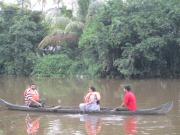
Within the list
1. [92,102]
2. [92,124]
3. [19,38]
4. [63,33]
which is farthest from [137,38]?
[92,124]

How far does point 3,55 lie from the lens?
41656mm

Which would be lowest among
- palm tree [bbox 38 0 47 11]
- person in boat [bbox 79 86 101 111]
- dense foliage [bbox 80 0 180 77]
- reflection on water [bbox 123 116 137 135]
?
reflection on water [bbox 123 116 137 135]

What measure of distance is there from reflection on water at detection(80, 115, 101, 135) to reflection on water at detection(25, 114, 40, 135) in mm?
1473

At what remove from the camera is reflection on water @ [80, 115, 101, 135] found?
12988 mm

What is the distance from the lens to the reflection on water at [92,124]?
1299 centimetres

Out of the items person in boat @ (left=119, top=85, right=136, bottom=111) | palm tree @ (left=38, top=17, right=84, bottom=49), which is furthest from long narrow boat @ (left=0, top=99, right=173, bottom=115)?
palm tree @ (left=38, top=17, right=84, bottom=49)

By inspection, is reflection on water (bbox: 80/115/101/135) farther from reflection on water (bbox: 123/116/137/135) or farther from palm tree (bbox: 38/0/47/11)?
palm tree (bbox: 38/0/47/11)

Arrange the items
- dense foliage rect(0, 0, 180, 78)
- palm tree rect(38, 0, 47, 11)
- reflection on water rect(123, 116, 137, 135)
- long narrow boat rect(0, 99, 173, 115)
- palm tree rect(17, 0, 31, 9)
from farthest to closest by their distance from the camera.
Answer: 1. palm tree rect(17, 0, 31, 9)
2. palm tree rect(38, 0, 47, 11)
3. dense foliage rect(0, 0, 180, 78)
4. long narrow boat rect(0, 99, 173, 115)
5. reflection on water rect(123, 116, 137, 135)

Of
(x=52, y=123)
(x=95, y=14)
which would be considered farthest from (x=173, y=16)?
(x=52, y=123)

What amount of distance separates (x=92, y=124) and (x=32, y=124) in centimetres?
191

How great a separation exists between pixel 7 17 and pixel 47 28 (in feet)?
12.4

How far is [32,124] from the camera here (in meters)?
14.6

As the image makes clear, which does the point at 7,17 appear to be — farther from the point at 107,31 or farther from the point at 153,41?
the point at 153,41

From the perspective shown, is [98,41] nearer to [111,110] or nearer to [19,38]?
[19,38]
